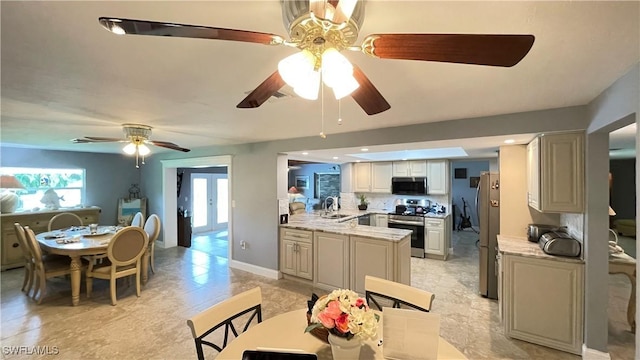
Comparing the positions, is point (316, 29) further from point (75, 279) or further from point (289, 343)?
point (75, 279)

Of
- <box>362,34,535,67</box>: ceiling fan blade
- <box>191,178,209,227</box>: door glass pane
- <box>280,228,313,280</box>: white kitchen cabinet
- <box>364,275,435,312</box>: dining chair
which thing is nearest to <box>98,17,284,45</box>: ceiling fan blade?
<box>362,34,535,67</box>: ceiling fan blade

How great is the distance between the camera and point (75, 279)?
3268mm

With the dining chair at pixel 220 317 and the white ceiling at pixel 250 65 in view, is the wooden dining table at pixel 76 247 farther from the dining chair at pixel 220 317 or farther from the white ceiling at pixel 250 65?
the dining chair at pixel 220 317

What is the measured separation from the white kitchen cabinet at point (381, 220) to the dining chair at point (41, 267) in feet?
16.3

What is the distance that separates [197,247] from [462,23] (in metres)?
6.57

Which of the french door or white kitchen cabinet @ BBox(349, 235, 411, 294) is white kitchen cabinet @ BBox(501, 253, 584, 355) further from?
the french door

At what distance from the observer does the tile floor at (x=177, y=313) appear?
242 centimetres

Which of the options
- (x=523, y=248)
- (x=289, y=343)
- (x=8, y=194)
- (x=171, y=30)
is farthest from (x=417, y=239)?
(x=8, y=194)

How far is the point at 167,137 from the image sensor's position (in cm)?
393

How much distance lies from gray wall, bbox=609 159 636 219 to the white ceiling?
783 centimetres

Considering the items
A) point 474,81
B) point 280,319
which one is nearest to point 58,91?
point 280,319

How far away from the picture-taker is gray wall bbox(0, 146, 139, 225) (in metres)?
5.12

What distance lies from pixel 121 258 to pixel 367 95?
3805mm

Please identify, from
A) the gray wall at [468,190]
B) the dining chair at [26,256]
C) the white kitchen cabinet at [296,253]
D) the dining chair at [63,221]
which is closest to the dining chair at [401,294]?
the white kitchen cabinet at [296,253]
